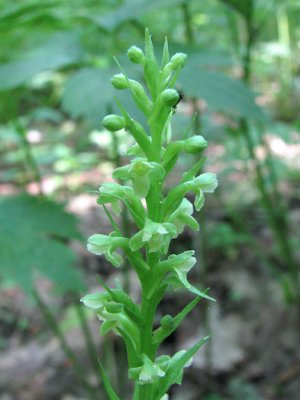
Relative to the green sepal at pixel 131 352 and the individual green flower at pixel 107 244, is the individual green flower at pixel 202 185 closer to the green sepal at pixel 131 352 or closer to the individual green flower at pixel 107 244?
the individual green flower at pixel 107 244

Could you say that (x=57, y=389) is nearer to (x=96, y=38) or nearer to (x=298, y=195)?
(x=96, y=38)

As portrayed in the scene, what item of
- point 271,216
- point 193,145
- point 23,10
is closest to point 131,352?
point 193,145

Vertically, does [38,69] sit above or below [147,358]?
above

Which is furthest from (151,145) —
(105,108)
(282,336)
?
(282,336)

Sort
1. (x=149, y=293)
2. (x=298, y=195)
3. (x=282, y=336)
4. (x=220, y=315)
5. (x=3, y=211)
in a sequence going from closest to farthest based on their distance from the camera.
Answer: (x=149, y=293)
(x=3, y=211)
(x=282, y=336)
(x=220, y=315)
(x=298, y=195)

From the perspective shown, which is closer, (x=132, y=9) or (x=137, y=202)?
(x=137, y=202)

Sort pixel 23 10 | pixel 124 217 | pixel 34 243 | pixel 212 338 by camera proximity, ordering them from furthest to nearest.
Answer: pixel 212 338
pixel 124 217
pixel 34 243
pixel 23 10

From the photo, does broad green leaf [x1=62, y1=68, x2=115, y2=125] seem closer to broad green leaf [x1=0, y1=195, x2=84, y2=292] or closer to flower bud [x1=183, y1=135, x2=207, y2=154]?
broad green leaf [x1=0, y1=195, x2=84, y2=292]

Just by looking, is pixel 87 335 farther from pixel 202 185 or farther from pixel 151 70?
pixel 151 70
